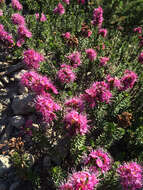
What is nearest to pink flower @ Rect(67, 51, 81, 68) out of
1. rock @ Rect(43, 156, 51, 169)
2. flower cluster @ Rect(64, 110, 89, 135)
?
flower cluster @ Rect(64, 110, 89, 135)

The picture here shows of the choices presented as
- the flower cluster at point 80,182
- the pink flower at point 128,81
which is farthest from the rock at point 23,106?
the flower cluster at point 80,182

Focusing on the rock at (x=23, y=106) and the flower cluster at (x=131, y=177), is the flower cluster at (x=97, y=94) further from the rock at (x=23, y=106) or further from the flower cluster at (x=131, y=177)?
the rock at (x=23, y=106)

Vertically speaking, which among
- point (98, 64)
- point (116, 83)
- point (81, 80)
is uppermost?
point (116, 83)

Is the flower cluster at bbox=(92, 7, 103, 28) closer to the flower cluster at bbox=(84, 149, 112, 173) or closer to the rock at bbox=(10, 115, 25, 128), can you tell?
the rock at bbox=(10, 115, 25, 128)

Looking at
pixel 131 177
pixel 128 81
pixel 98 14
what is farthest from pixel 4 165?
pixel 98 14

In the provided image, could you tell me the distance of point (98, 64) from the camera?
17.4 ft

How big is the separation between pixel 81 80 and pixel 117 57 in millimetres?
1800

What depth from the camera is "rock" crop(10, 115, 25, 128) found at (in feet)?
14.1

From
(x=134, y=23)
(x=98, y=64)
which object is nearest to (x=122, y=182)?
(x=98, y=64)

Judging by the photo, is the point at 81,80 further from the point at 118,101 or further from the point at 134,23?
the point at 134,23

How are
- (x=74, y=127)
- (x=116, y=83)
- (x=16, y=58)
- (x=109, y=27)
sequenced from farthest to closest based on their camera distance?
(x=109, y=27)
(x=16, y=58)
(x=116, y=83)
(x=74, y=127)

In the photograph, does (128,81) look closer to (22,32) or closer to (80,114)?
(80,114)

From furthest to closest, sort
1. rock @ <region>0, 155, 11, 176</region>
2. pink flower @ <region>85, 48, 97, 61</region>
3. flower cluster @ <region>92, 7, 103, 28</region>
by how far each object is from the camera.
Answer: flower cluster @ <region>92, 7, 103, 28</region>, pink flower @ <region>85, 48, 97, 61</region>, rock @ <region>0, 155, 11, 176</region>

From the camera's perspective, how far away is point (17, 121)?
170 inches
